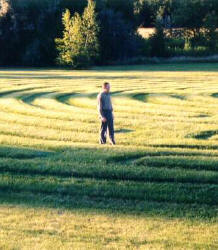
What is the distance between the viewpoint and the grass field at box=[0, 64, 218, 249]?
29.7 ft

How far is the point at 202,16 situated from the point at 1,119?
64288 mm

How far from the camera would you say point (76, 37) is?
204ft

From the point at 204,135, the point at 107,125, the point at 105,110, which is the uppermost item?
the point at 105,110

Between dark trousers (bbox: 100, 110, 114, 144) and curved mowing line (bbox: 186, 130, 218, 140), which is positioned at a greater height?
dark trousers (bbox: 100, 110, 114, 144)

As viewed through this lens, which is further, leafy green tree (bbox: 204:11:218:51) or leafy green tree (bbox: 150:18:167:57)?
leafy green tree (bbox: 204:11:218:51)

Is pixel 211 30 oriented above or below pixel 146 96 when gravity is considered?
above

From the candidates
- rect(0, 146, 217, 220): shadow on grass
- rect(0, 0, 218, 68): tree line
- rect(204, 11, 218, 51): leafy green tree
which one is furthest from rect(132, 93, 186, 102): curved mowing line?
rect(204, 11, 218, 51): leafy green tree

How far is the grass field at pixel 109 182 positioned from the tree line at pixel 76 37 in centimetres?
4310

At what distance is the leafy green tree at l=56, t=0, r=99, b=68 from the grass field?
132 feet

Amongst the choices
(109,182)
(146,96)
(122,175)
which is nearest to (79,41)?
(146,96)

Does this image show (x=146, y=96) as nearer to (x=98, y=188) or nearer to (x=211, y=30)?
(x=98, y=188)

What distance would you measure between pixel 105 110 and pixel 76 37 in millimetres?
47754

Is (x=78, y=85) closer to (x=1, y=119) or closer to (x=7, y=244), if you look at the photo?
(x=1, y=119)

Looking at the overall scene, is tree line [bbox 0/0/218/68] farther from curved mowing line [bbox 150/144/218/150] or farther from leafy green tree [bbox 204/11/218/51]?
curved mowing line [bbox 150/144/218/150]
